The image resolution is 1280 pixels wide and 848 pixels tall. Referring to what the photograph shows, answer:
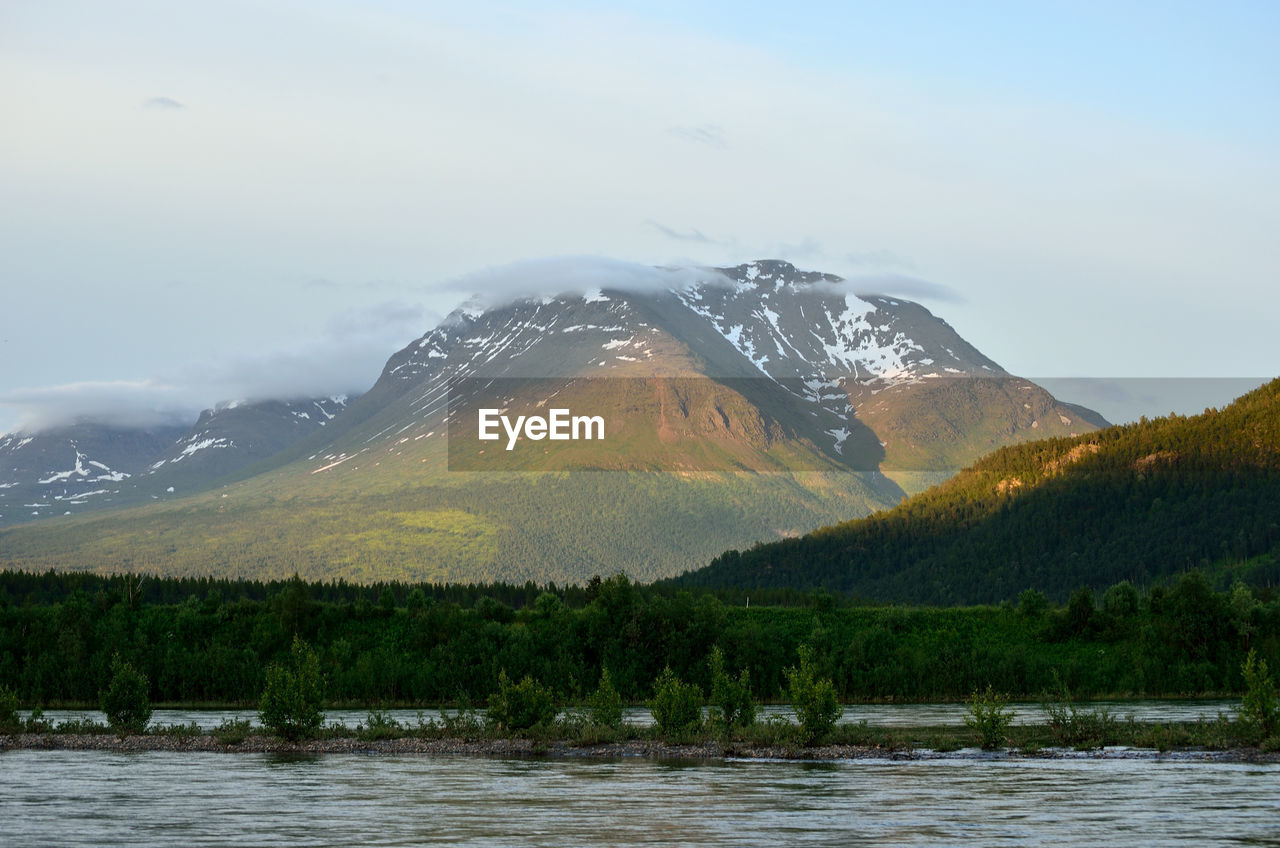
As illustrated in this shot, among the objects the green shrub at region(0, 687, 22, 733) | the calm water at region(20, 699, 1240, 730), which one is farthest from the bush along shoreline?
the calm water at region(20, 699, 1240, 730)

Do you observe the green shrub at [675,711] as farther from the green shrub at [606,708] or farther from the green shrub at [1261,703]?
the green shrub at [1261,703]

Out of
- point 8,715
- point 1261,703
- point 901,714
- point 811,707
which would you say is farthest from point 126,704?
Answer: point 1261,703

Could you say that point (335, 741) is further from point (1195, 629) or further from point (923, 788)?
point (1195, 629)

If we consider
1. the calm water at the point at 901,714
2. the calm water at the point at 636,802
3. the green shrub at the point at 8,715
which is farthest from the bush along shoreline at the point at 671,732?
the calm water at the point at 901,714

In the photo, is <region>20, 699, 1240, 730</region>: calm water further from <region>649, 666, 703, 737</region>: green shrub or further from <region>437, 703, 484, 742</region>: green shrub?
<region>649, 666, 703, 737</region>: green shrub

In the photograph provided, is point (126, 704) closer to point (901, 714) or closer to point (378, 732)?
point (378, 732)

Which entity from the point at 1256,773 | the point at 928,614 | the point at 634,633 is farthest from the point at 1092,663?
the point at 1256,773

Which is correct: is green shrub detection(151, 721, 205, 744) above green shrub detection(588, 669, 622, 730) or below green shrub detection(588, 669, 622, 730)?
below
